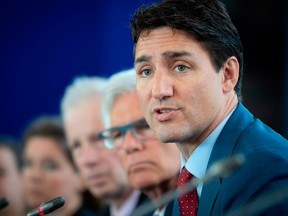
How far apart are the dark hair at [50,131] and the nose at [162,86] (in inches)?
100

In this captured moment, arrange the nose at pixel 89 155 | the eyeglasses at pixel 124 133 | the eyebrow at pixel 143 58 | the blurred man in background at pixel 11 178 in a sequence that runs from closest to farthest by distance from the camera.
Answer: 1. the eyebrow at pixel 143 58
2. the eyeglasses at pixel 124 133
3. the nose at pixel 89 155
4. the blurred man in background at pixel 11 178

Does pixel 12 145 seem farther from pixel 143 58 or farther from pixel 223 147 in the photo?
pixel 223 147

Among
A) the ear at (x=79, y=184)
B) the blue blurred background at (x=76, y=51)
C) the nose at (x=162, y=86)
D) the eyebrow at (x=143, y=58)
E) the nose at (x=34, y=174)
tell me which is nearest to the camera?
the nose at (x=162, y=86)

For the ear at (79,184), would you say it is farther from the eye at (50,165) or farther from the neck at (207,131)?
the neck at (207,131)

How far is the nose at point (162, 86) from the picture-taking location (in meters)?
2.55

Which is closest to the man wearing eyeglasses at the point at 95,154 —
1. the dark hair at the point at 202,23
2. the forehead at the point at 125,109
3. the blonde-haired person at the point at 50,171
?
the blonde-haired person at the point at 50,171

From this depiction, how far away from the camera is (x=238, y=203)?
2232 millimetres

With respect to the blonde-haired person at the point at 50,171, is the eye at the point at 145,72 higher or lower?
higher

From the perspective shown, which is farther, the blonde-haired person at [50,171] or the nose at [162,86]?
the blonde-haired person at [50,171]

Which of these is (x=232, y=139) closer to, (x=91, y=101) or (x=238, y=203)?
(x=238, y=203)

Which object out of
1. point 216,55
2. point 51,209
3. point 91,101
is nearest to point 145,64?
point 216,55

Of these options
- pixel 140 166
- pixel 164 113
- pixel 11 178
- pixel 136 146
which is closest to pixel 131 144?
pixel 136 146

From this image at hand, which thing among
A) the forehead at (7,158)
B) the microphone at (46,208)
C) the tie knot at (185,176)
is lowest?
the tie knot at (185,176)

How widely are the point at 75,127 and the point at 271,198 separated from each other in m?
3.18
